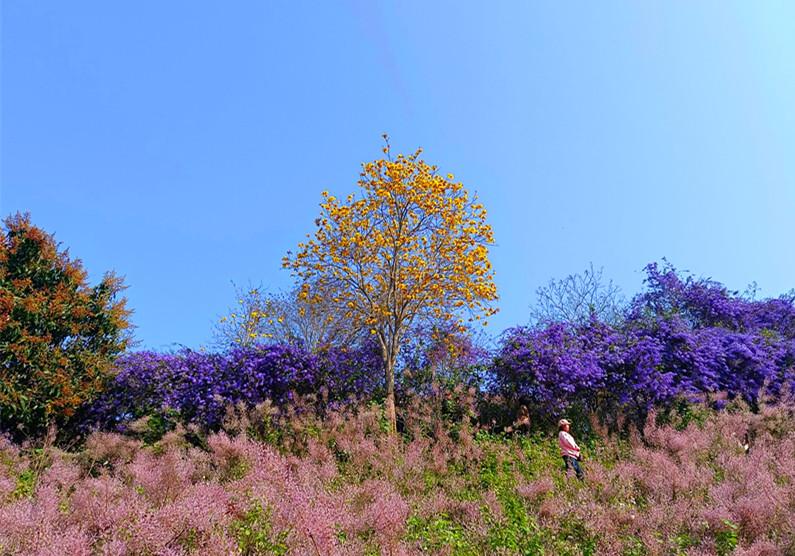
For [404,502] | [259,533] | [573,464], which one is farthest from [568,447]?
[259,533]

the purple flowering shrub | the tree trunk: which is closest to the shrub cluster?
the tree trunk

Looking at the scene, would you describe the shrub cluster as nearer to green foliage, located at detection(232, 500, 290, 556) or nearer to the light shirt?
the light shirt

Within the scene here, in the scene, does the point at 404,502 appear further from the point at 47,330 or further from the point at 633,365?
the point at 47,330

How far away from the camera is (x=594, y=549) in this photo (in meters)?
4.54

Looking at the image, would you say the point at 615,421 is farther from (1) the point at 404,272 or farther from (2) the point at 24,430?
(2) the point at 24,430

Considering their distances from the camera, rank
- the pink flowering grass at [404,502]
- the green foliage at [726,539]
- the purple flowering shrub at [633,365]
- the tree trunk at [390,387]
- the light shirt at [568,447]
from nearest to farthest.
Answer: the pink flowering grass at [404,502], the green foliage at [726,539], the light shirt at [568,447], the tree trunk at [390,387], the purple flowering shrub at [633,365]

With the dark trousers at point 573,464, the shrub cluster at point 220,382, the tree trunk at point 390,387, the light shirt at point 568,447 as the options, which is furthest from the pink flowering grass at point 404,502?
the shrub cluster at point 220,382

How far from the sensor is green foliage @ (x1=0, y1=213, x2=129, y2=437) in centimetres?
1020

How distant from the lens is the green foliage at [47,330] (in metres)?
10.2

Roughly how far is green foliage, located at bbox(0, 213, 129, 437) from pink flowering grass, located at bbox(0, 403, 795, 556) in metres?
2.09

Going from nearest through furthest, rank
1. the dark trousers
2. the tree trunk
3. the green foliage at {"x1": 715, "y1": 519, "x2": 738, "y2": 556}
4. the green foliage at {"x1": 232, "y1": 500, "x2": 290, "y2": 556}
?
the green foliage at {"x1": 232, "y1": 500, "x2": 290, "y2": 556}, the green foliage at {"x1": 715, "y1": 519, "x2": 738, "y2": 556}, the dark trousers, the tree trunk

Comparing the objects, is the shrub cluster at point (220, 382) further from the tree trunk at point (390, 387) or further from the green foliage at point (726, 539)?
the green foliage at point (726, 539)

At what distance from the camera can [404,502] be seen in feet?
16.1

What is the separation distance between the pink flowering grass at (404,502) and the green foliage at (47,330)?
209 cm
